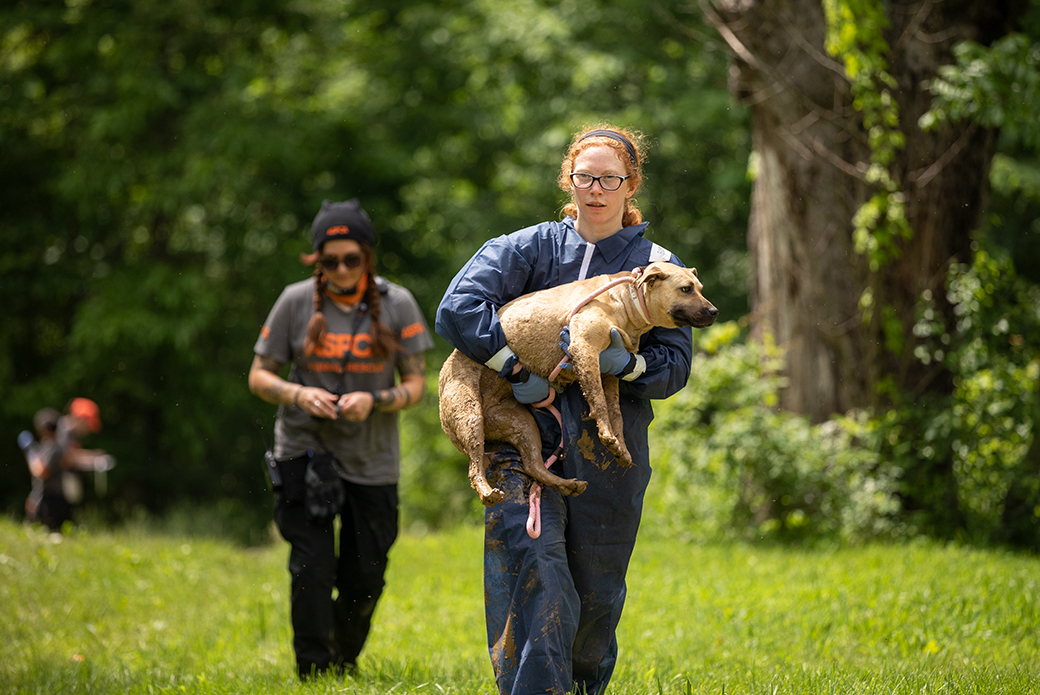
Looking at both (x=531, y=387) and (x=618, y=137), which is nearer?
(x=531, y=387)

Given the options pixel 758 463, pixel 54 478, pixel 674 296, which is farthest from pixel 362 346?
pixel 54 478

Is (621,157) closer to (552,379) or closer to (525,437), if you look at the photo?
(552,379)

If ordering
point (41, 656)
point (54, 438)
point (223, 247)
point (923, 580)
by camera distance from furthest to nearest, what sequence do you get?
1. point (223, 247)
2. point (54, 438)
3. point (923, 580)
4. point (41, 656)

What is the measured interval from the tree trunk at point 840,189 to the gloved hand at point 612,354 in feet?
17.2

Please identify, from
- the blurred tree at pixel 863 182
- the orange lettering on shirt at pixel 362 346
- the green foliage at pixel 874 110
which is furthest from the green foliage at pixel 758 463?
the orange lettering on shirt at pixel 362 346

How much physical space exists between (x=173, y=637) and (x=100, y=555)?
206 centimetres

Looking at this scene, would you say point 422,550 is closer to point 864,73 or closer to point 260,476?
point 864,73

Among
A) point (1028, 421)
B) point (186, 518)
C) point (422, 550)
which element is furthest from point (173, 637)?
point (186, 518)

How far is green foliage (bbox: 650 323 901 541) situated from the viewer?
26.0ft

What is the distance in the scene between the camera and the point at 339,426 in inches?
192

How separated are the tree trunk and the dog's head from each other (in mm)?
5106

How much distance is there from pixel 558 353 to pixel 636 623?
3.22 metres

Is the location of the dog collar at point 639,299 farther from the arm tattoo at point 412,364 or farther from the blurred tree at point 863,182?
the blurred tree at point 863,182

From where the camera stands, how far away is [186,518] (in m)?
14.4
